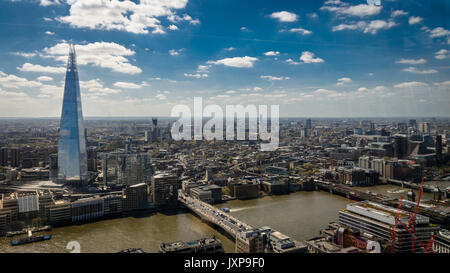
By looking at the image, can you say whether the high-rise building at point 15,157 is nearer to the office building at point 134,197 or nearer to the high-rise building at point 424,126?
the office building at point 134,197

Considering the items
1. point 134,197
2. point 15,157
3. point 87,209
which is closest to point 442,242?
point 134,197

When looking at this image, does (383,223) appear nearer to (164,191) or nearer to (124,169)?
(164,191)

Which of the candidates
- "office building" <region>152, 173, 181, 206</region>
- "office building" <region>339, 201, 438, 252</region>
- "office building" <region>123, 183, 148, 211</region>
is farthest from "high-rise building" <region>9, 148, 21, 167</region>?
"office building" <region>339, 201, 438, 252</region>

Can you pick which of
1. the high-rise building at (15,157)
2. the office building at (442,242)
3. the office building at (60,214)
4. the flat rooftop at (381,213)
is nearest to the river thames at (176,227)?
the office building at (60,214)

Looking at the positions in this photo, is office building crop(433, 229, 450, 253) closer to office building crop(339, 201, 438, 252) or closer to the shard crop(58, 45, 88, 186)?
office building crop(339, 201, 438, 252)
